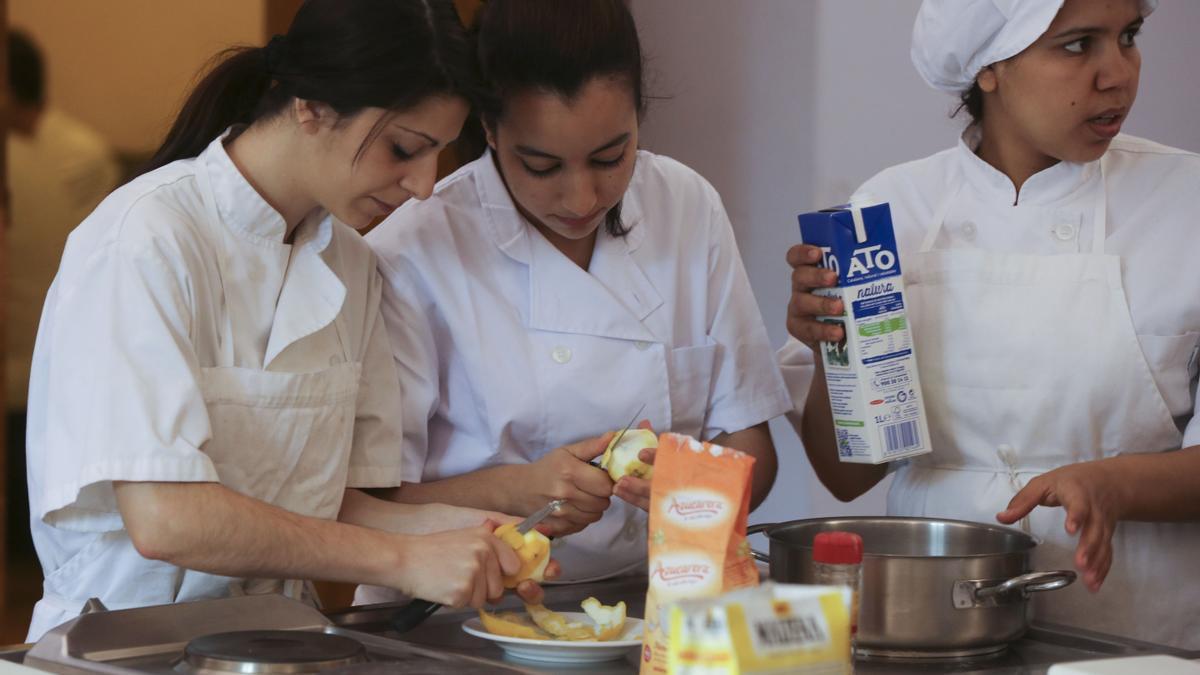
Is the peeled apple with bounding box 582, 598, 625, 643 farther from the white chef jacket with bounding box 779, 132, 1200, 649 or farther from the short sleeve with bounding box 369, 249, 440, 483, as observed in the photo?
the white chef jacket with bounding box 779, 132, 1200, 649

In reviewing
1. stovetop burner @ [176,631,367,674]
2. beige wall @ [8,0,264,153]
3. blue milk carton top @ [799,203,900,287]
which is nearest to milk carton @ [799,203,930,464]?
blue milk carton top @ [799,203,900,287]

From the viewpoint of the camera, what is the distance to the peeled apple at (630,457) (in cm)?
135

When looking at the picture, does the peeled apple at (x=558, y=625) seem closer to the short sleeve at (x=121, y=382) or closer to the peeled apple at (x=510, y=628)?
the peeled apple at (x=510, y=628)

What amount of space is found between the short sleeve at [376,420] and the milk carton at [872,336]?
18.6 inches

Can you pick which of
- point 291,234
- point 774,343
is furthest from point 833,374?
point 774,343

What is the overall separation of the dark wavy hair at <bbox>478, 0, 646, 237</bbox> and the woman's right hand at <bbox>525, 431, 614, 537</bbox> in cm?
37

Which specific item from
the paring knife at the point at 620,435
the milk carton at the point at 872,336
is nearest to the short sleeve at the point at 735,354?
the paring knife at the point at 620,435

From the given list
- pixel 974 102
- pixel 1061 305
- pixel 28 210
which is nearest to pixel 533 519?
pixel 1061 305

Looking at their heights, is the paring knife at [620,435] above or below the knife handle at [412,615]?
above

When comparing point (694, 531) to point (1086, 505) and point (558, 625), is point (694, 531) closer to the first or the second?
point (558, 625)

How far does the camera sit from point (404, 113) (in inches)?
54.4

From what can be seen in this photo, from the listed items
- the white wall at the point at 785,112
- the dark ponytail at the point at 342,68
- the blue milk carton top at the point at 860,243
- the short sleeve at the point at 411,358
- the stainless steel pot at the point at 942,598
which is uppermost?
the white wall at the point at 785,112

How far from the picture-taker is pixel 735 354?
68.3 inches

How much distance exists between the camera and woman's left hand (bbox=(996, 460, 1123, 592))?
1323 mm
